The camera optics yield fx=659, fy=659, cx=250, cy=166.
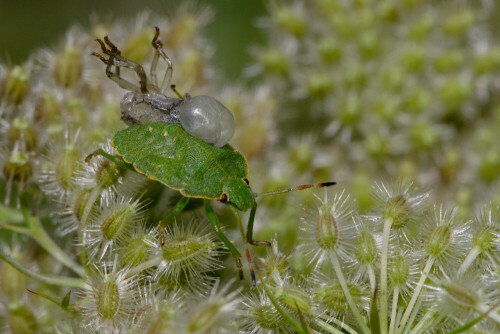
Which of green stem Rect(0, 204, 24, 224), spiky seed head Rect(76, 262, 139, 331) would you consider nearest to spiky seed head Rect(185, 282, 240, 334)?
spiky seed head Rect(76, 262, 139, 331)

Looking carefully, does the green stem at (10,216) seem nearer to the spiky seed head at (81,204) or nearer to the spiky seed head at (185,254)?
the spiky seed head at (81,204)

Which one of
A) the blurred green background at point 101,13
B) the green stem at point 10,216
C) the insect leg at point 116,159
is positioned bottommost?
the green stem at point 10,216

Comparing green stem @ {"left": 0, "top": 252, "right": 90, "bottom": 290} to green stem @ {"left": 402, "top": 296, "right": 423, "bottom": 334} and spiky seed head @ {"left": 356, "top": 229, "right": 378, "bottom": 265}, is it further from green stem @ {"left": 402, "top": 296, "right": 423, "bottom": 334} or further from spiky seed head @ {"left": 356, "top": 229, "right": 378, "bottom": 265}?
green stem @ {"left": 402, "top": 296, "right": 423, "bottom": 334}

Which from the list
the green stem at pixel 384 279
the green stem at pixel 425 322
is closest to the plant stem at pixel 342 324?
the green stem at pixel 384 279

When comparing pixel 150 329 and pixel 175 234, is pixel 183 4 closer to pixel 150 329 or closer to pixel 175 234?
pixel 175 234

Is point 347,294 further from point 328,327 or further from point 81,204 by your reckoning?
point 81,204

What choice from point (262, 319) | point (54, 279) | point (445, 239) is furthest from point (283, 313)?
point (54, 279)
